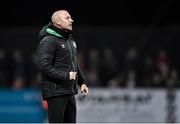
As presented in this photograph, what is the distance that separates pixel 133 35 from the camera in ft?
59.2

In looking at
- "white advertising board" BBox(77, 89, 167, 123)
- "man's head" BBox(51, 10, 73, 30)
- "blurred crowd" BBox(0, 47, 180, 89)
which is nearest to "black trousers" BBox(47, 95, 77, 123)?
"man's head" BBox(51, 10, 73, 30)

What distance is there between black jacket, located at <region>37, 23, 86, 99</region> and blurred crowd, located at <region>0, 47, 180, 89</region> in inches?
301

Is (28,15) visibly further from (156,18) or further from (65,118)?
(65,118)

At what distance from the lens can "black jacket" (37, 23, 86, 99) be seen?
6918 millimetres

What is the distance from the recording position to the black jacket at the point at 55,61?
692 centimetres

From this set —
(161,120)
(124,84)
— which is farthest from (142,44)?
(161,120)

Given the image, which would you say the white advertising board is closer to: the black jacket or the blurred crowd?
the blurred crowd

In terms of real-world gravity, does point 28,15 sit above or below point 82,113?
above

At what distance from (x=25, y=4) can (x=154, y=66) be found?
17.8 ft

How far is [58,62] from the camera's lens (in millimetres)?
7043

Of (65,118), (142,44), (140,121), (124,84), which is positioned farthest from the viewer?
(142,44)

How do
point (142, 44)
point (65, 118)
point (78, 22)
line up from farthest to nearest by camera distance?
point (78, 22) < point (142, 44) < point (65, 118)

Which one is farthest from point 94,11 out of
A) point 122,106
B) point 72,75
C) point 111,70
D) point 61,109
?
point 72,75

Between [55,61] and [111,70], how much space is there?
8.54 m
